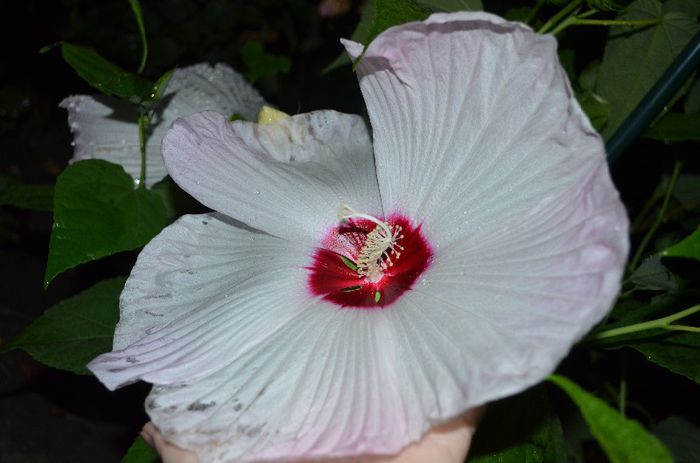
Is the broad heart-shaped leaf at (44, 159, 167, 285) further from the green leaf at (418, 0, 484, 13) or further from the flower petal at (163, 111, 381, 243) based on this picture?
the green leaf at (418, 0, 484, 13)

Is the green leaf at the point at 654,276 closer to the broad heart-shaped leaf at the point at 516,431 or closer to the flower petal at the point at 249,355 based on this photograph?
the broad heart-shaped leaf at the point at 516,431

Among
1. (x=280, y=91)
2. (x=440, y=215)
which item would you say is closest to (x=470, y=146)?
(x=440, y=215)

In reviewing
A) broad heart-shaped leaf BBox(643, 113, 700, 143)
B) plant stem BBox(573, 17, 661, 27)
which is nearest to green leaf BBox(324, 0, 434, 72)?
plant stem BBox(573, 17, 661, 27)

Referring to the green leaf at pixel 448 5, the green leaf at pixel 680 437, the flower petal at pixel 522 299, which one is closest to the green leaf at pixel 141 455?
the flower petal at pixel 522 299

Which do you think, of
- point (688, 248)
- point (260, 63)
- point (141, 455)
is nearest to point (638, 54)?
point (688, 248)

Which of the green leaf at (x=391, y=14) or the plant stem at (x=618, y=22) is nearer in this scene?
the green leaf at (x=391, y=14)

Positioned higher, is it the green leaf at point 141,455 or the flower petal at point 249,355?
the flower petal at point 249,355

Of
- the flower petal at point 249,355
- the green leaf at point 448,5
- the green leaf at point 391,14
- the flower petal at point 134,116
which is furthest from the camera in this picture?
the flower petal at point 134,116
